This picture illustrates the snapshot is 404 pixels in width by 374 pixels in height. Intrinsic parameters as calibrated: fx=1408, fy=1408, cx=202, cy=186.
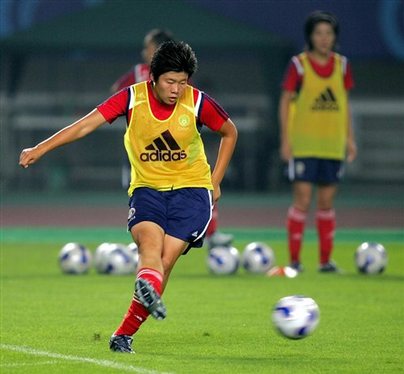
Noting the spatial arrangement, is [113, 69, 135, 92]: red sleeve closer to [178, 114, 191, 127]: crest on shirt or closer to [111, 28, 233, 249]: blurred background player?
[111, 28, 233, 249]: blurred background player

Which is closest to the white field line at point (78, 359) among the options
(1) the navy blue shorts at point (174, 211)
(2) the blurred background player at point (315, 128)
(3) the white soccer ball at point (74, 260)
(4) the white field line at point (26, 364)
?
(4) the white field line at point (26, 364)

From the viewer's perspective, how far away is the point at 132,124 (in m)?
8.88

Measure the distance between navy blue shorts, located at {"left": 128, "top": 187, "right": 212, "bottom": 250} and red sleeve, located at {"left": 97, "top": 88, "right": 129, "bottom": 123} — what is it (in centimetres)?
49

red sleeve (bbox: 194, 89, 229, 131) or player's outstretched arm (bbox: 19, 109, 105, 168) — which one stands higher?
red sleeve (bbox: 194, 89, 229, 131)

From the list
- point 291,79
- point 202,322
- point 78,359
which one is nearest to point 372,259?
point 291,79

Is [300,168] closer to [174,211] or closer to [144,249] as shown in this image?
[174,211]

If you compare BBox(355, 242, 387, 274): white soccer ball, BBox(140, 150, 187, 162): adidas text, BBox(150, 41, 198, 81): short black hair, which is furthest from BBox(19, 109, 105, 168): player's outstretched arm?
BBox(355, 242, 387, 274): white soccer ball

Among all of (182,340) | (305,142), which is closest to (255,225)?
(305,142)

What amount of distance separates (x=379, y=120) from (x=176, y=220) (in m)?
24.2

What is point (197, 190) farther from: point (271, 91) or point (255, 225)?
point (271, 91)

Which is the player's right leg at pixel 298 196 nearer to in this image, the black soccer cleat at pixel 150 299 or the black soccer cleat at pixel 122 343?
the black soccer cleat at pixel 122 343

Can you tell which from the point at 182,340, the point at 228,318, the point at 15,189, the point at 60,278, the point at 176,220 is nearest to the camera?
the point at 176,220

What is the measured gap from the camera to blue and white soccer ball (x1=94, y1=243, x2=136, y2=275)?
14.7 m

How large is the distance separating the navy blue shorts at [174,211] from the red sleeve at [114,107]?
0.49 m
